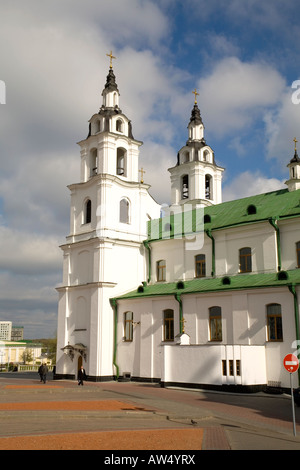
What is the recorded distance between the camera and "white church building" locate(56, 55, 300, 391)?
24906 millimetres

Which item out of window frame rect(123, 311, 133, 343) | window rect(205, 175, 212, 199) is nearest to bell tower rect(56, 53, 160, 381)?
window frame rect(123, 311, 133, 343)

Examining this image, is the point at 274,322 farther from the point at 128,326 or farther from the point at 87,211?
the point at 87,211

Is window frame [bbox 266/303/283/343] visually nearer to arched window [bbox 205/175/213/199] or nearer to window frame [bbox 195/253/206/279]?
window frame [bbox 195/253/206/279]

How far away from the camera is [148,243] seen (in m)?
35.1

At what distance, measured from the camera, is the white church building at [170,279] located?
24.9 meters

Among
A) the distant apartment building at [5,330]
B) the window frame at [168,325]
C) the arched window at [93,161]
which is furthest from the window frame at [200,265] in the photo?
the distant apartment building at [5,330]

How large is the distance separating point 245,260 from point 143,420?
15571 millimetres

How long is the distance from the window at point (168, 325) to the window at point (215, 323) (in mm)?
2887

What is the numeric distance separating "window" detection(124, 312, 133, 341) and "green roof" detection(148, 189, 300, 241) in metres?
5.80

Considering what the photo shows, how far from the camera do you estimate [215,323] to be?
90.1 feet

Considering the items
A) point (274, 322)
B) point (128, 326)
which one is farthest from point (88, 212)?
point (274, 322)
